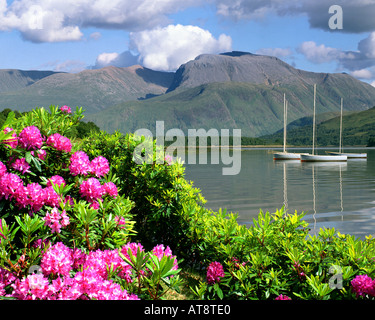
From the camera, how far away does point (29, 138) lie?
5590 mm

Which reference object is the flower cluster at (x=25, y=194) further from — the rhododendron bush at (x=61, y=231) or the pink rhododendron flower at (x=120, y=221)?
Result: the pink rhododendron flower at (x=120, y=221)

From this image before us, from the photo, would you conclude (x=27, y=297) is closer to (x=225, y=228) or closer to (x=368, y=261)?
(x=225, y=228)

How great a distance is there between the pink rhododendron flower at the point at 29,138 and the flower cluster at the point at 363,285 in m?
4.88

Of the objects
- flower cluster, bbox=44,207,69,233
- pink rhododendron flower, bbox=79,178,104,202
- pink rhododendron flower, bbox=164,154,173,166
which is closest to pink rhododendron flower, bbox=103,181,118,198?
pink rhododendron flower, bbox=79,178,104,202

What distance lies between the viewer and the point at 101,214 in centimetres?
552

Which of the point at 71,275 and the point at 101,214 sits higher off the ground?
the point at 101,214

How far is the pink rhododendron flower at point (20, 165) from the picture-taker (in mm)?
5488

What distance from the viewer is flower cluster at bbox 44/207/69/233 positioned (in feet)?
16.1
